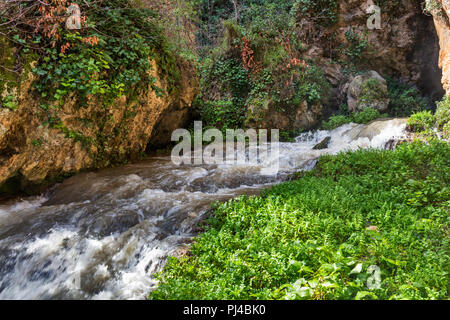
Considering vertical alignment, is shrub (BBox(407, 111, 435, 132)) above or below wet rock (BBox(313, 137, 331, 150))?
above

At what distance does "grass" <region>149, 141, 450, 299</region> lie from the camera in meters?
2.55

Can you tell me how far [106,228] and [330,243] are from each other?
355cm

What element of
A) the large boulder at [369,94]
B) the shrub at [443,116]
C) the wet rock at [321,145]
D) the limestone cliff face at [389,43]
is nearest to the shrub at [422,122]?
Result: the shrub at [443,116]

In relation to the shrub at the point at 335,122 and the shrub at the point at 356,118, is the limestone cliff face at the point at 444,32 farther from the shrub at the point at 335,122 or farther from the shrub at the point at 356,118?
the shrub at the point at 335,122

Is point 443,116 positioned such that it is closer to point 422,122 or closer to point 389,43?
point 422,122

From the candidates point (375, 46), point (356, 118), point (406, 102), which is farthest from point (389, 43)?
Answer: point (356, 118)

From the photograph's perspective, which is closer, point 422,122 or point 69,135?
point 69,135

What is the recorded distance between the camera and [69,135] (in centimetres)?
595

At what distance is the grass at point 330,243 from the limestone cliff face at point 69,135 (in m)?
4.17

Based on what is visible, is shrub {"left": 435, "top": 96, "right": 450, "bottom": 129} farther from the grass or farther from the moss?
the moss

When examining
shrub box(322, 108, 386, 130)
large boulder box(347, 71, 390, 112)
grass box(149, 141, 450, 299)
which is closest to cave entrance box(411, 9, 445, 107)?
large boulder box(347, 71, 390, 112)

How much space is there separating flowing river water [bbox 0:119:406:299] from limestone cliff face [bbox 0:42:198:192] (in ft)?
1.46

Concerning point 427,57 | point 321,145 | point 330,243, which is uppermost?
point 427,57
